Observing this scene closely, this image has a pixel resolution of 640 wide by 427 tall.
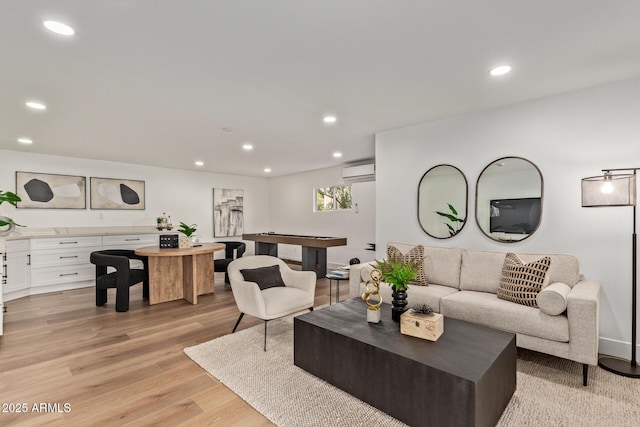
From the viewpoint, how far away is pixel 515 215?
129 inches

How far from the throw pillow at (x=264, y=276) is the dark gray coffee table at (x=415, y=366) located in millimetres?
928

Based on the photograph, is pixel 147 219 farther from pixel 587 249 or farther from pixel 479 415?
pixel 587 249

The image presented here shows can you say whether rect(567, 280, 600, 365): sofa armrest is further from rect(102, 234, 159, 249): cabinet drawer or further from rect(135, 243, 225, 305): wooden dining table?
rect(102, 234, 159, 249): cabinet drawer

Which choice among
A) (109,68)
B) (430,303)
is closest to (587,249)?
(430,303)

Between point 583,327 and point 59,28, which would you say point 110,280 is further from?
point 583,327

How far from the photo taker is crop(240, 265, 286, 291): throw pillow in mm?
3279

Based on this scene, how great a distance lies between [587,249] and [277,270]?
3086 millimetres

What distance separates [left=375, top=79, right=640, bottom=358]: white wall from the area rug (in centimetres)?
78

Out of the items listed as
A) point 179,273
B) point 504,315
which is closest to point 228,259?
point 179,273

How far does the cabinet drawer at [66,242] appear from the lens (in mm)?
4910

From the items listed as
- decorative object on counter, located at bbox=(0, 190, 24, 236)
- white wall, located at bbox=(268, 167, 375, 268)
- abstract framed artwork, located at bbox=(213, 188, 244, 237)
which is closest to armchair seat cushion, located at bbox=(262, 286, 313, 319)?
decorative object on counter, located at bbox=(0, 190, 24, 236)

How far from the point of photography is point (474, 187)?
11.7 ft

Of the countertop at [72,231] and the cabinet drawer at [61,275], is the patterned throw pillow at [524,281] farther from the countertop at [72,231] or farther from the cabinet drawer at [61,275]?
the cabinet drawer at [61,275]

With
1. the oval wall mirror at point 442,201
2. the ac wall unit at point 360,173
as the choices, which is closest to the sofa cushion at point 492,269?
the oval wall mirror at point 442,201
